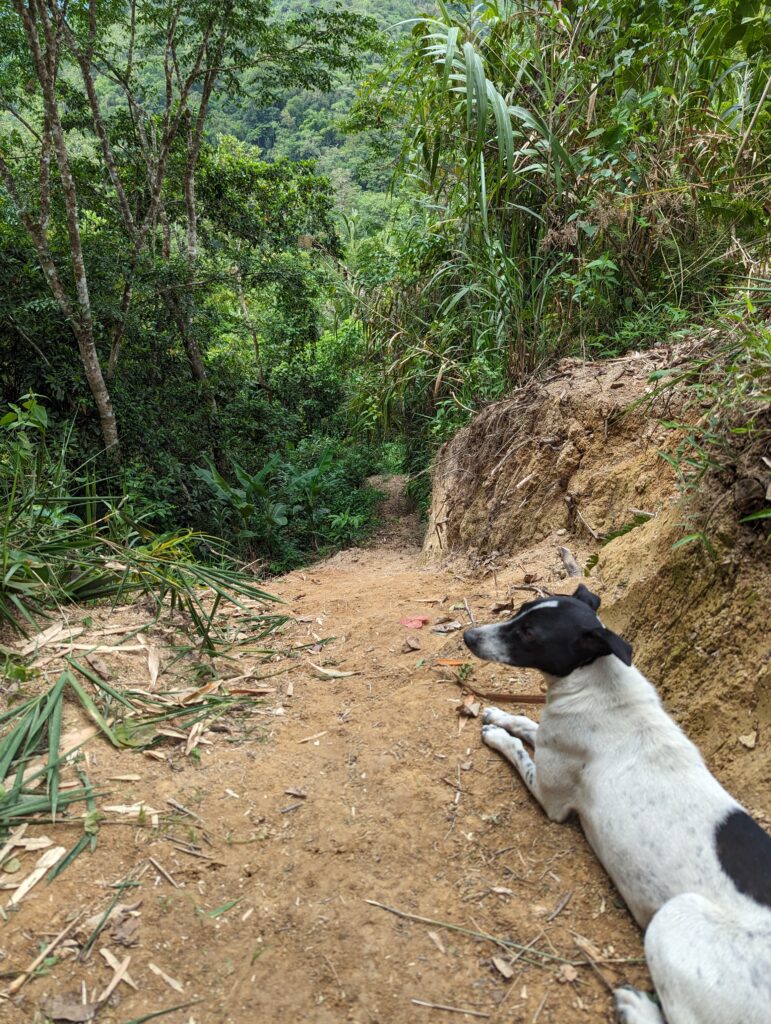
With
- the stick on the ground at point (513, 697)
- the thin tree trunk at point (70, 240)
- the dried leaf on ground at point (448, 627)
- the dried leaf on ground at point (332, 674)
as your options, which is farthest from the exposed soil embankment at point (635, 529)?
the thin tree trunk at point (70, 240)

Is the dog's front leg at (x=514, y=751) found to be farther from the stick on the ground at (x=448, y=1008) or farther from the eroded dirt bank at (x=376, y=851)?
the stick on the ground at (x=448, y=1008)

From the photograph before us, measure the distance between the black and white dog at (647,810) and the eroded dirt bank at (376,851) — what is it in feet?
0.48

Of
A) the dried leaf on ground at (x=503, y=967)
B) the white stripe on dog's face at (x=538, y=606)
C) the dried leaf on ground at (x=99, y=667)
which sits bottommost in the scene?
the dried leaf on ground at (x=503, y=967)

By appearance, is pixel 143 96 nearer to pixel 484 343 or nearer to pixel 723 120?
pixel 484 343

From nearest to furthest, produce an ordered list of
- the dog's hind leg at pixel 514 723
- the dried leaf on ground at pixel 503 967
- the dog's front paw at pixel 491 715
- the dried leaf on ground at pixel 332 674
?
the dried leaf on ground at pixel 503 967 < the dog's hind leg at pixel 514 723 < the dog's front paw at pixel 491 715 < the dried leaf on ground at pixel 332 674

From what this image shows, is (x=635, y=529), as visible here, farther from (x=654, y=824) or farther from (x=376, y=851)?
(x=376, y=851)

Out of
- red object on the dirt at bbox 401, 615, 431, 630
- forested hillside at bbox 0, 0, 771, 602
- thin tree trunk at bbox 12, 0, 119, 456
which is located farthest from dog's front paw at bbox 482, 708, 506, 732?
thin tree trunk at bbox 12, 0, 119, 456

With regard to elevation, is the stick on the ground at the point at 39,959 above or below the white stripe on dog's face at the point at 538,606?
below

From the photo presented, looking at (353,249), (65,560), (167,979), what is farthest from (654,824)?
(353,249)

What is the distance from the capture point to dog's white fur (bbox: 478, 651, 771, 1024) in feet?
5.68

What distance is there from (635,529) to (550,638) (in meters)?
1.27

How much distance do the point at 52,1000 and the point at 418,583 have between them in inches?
134

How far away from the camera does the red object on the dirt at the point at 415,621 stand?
3979 millimetres

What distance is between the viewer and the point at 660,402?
3930 millimetres
